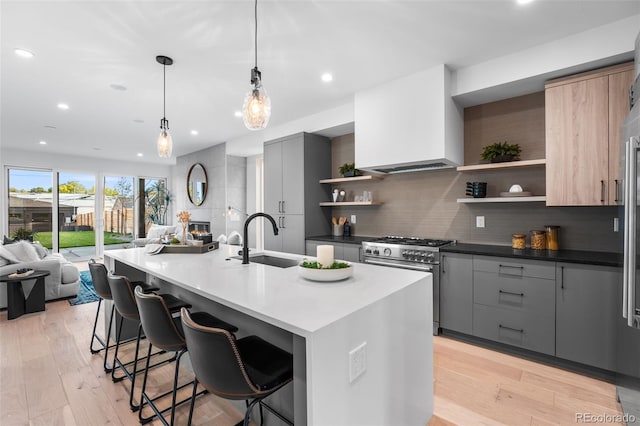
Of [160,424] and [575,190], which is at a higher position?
[575,190]

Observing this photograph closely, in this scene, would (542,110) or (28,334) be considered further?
(28,334)

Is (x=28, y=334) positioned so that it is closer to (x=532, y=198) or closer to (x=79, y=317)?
(x=79, y=317)

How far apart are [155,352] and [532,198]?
12.2ft

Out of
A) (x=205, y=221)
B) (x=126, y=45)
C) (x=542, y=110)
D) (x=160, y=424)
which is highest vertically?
(x=126, y=45)

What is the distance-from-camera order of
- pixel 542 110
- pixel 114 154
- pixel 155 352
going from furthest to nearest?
pixel 114 154
pixel 542 110
pixel 155 352

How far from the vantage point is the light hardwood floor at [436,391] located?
Result: 76.9 inches

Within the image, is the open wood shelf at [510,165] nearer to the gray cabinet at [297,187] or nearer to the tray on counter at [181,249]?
the gray cabinet at [297,187]

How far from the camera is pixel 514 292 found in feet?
8.82

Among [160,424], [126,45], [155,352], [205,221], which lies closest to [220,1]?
[126,45]

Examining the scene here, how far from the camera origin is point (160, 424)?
1.88 meters

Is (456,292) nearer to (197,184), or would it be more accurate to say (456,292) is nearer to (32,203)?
(197,184)

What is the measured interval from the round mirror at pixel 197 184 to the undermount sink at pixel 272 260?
4.91 meters

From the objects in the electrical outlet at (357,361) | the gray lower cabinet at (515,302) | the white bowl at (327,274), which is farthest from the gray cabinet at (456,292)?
the electrical outlet at (357,361)

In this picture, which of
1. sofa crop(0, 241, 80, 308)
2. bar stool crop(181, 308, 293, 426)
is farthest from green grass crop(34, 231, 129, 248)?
bar stool crop(181, 308, 293, 426)
